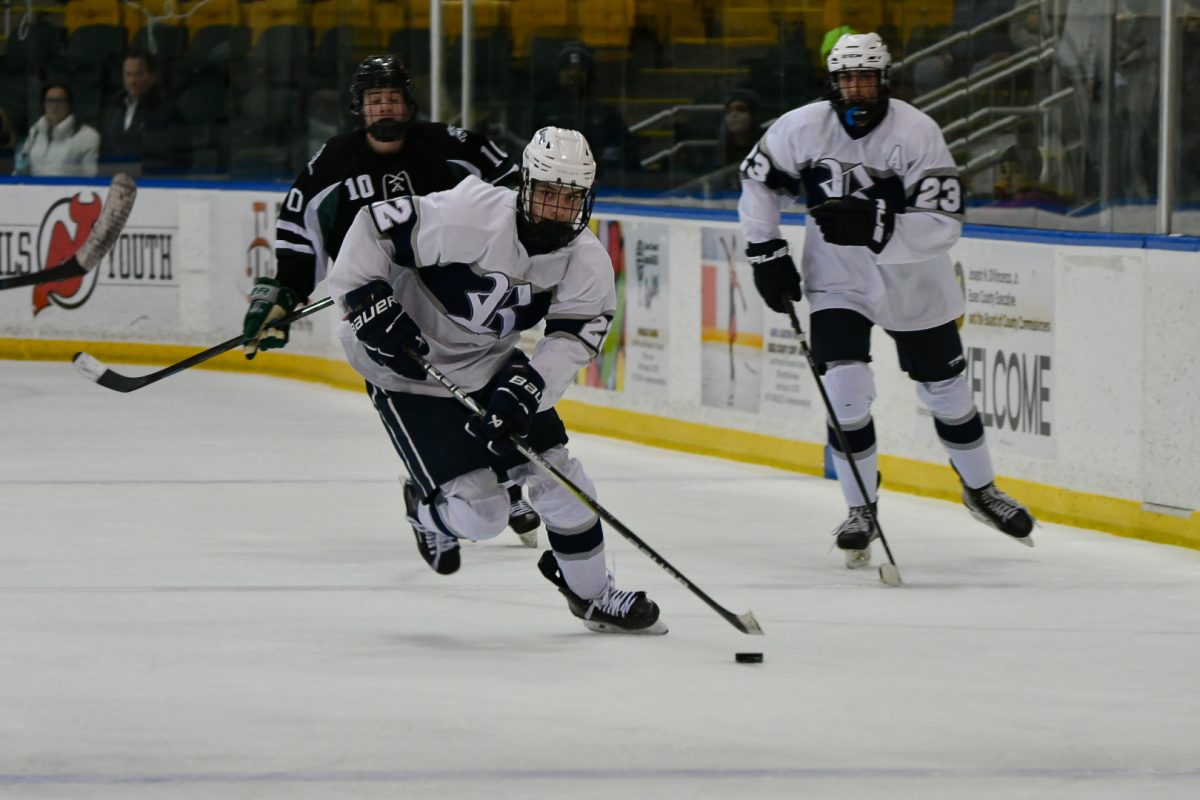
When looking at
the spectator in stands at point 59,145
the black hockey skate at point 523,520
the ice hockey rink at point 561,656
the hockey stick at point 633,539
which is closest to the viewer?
the ice hockey rink at point 561,656

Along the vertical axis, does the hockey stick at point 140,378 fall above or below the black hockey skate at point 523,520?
above

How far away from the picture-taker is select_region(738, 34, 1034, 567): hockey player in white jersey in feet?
18.3

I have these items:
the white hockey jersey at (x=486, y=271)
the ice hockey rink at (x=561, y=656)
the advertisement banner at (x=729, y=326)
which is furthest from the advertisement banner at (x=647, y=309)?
the white hockey jersey at (x=486, y=271)

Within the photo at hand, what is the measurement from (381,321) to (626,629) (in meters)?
0.81

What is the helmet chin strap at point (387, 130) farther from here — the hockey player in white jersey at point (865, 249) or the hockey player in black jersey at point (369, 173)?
the hockey player in white jersey at point (865, 249)

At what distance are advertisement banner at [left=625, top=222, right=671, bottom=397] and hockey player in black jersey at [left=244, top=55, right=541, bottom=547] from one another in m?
2.30

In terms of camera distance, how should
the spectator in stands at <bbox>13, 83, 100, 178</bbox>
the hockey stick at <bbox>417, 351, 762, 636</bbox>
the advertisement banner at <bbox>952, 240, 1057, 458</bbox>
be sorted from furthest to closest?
A: the spectator in stands at <bbox>13, 83, 100, 178</bbox>
the advertisement banner at <bbox>952, 240, 1057, 458</bbox>
the hockey stick at <bbox>417, 351, 762, 636</bbox>

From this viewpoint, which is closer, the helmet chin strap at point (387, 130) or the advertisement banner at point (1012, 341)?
the helmet chin strap at point (387, 130)

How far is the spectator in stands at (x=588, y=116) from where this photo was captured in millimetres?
8961

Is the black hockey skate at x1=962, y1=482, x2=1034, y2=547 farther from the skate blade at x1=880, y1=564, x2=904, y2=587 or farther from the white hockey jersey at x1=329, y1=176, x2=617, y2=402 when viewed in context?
the white hockey jersey at x1=329, y1=176, x2=617, y2=402

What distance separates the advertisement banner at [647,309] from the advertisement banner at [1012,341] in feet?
5.44

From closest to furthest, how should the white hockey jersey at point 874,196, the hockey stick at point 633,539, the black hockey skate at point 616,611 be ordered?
the hockey stick at point 633,539 < the black hockey skate at point 616,611 < the white hockey jersey at point 874,196

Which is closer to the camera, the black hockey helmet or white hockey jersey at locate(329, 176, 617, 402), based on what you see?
white hockey jersey at locate(329, 176, 617, 402)

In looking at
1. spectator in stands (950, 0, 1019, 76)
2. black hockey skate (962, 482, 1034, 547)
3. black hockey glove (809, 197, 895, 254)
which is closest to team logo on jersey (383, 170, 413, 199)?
black hockey glove (809, 197, 895, 254)
